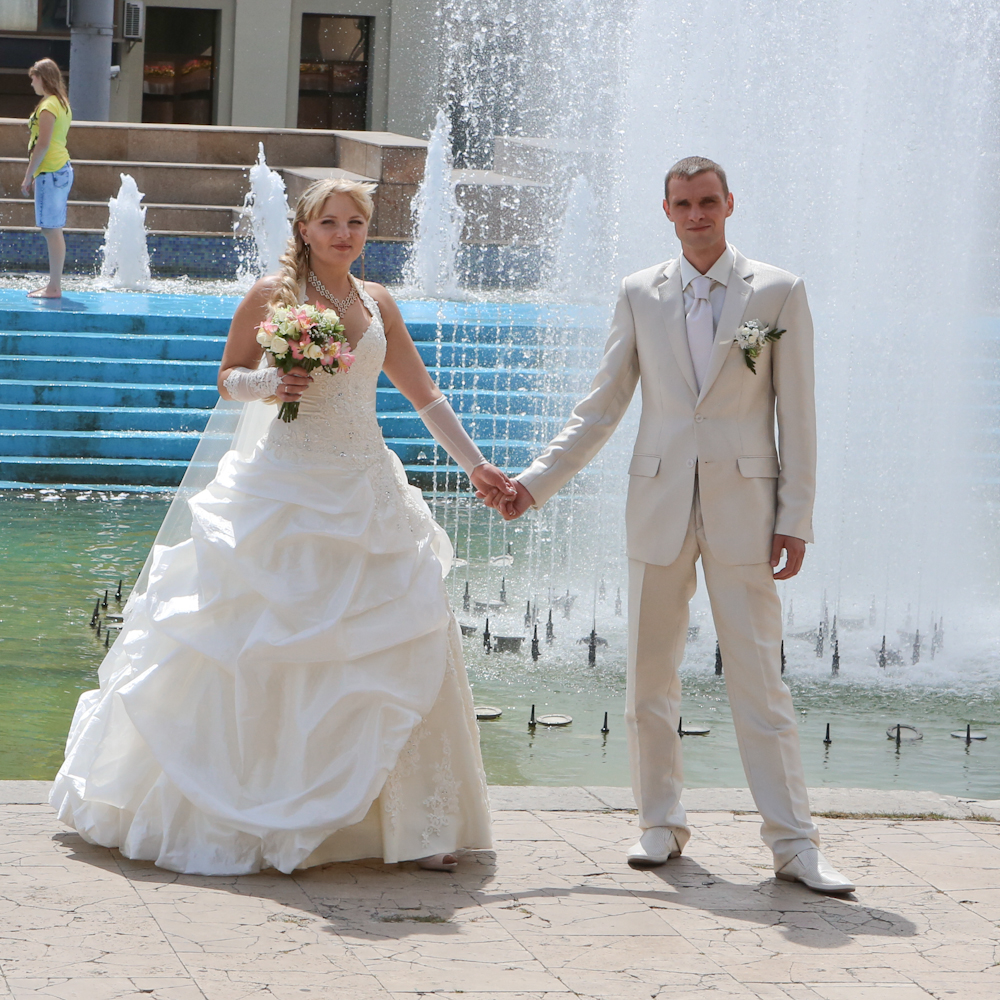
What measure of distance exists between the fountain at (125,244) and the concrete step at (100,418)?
374 cm

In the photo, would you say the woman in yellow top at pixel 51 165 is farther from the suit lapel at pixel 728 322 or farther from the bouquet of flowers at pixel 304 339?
the suit lapel at pixel 728 322

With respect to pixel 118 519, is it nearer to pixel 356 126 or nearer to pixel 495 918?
pixel 495 918

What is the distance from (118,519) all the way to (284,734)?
5.49 m

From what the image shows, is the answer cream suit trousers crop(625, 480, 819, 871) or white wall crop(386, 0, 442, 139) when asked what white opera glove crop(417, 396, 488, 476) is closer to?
cream suit trousers crop(625, 480, 819, 871)

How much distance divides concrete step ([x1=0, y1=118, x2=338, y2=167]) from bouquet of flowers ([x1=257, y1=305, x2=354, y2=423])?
13007mm

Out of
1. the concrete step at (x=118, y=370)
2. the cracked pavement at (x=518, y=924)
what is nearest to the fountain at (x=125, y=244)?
the concrete step at (x=118, y=370)

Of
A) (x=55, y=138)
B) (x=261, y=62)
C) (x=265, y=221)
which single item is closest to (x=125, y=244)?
(x=265, y=221)

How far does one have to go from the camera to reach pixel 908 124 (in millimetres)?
10312

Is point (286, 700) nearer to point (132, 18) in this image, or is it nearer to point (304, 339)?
point (304, 339)

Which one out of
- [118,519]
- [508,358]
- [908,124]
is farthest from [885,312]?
[118,519]

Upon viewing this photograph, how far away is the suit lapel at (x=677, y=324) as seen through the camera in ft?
13.4

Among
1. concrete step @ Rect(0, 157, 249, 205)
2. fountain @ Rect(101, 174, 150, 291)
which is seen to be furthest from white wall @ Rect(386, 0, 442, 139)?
fountain @ Rect(101, 174, 150, 291)

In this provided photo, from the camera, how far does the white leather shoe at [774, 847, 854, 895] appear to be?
3.92 meters

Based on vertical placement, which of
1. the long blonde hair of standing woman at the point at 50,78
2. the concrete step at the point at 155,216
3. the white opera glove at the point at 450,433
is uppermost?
the long blonde hair of standing woman at the point at 50,78
